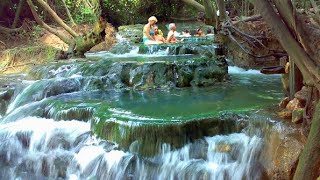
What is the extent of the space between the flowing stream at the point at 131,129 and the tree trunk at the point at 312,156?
0.92 metres

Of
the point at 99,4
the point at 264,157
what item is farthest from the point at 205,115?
the point at 99,4

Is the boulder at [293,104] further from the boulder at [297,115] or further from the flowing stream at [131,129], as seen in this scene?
the flowing stream at [131,129]

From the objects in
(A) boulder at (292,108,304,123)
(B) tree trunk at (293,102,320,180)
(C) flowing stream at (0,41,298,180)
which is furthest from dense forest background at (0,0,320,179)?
(C) flowing stream at (0,41,298,180)

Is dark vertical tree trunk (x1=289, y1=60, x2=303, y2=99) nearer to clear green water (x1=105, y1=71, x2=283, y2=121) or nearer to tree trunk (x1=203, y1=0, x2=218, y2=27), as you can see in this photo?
clear green water (x1=105, y1=71, x2=283, y2=121)

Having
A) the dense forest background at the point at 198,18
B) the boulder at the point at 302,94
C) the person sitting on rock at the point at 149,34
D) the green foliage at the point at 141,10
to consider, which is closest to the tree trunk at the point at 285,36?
the dense forest background at the point at 198,18

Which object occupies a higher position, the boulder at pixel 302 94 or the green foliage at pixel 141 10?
the green foliage at pixel 141 10

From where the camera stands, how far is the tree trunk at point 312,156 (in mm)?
3934

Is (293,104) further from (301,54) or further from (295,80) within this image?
(301,54)

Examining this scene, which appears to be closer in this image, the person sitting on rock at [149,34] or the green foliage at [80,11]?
the person sitting on rock at [149,34]

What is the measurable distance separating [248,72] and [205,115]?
5023 millimetres

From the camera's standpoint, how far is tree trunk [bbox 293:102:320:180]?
3.93 metres

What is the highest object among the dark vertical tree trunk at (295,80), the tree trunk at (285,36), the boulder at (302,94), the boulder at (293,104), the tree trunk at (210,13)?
the tree trunk at (210,13)

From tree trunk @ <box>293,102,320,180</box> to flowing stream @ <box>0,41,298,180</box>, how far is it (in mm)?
916

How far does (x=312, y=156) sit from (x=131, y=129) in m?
2.66
